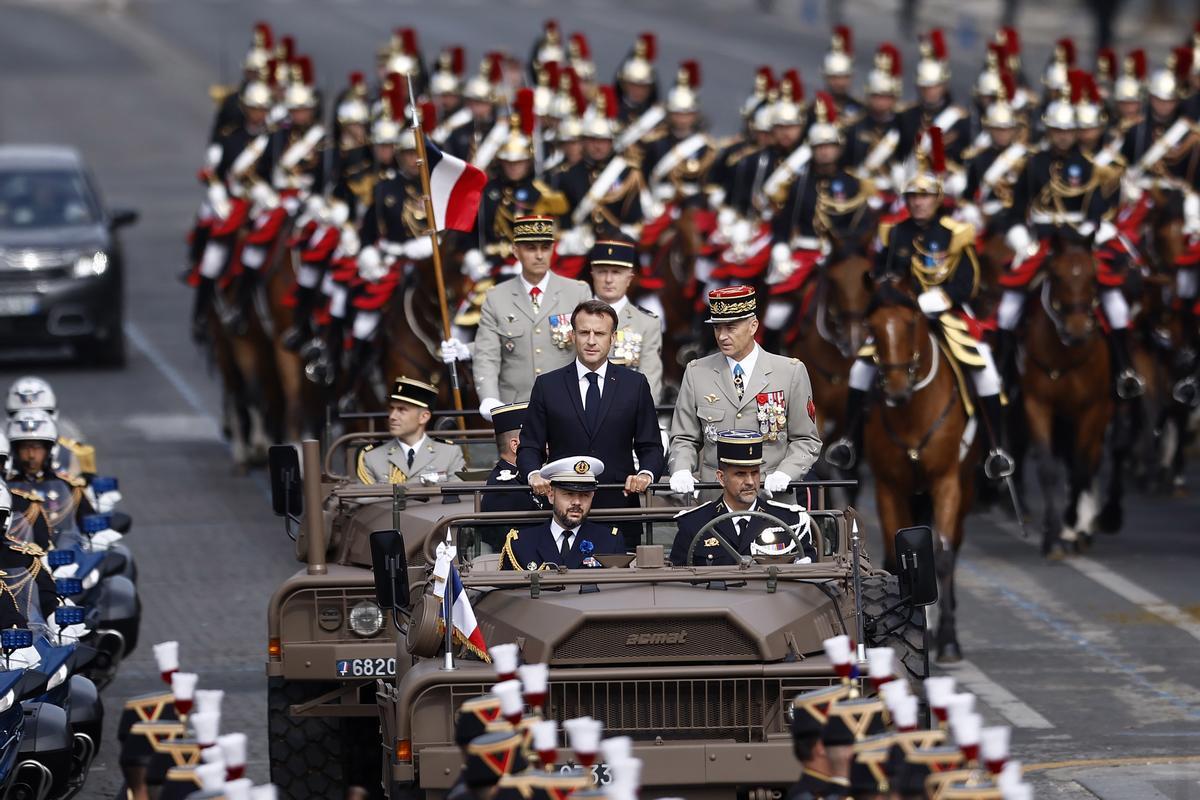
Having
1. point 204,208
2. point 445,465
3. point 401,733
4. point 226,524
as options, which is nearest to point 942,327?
point 445,465

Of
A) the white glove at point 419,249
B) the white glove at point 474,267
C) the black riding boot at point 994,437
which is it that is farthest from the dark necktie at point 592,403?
the white glove at point 419,249

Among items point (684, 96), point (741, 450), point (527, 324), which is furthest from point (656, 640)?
point (684, 96)

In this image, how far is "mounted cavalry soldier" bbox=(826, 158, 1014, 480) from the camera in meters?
19.5

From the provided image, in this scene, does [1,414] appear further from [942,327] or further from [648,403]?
[648,403]

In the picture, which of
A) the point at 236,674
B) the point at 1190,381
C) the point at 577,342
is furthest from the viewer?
the point at 1190,381

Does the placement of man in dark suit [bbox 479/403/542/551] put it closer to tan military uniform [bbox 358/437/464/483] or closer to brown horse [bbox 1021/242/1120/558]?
tan military uniform [bbox 358/437/464/483]

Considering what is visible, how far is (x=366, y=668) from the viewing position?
47.1ft

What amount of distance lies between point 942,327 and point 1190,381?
5.57 m

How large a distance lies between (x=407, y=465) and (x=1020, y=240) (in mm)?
9188

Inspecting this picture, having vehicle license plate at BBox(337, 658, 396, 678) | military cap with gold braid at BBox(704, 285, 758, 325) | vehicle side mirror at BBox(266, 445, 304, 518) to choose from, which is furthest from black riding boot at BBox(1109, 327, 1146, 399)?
vehicle license plate at BBox(337, 658, 396, 678)

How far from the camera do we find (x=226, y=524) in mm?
23719

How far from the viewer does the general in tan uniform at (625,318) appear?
16.3 meters

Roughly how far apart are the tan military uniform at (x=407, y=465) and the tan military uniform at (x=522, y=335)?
3.40 ft

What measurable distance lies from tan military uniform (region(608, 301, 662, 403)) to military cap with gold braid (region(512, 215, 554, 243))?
1044mm
